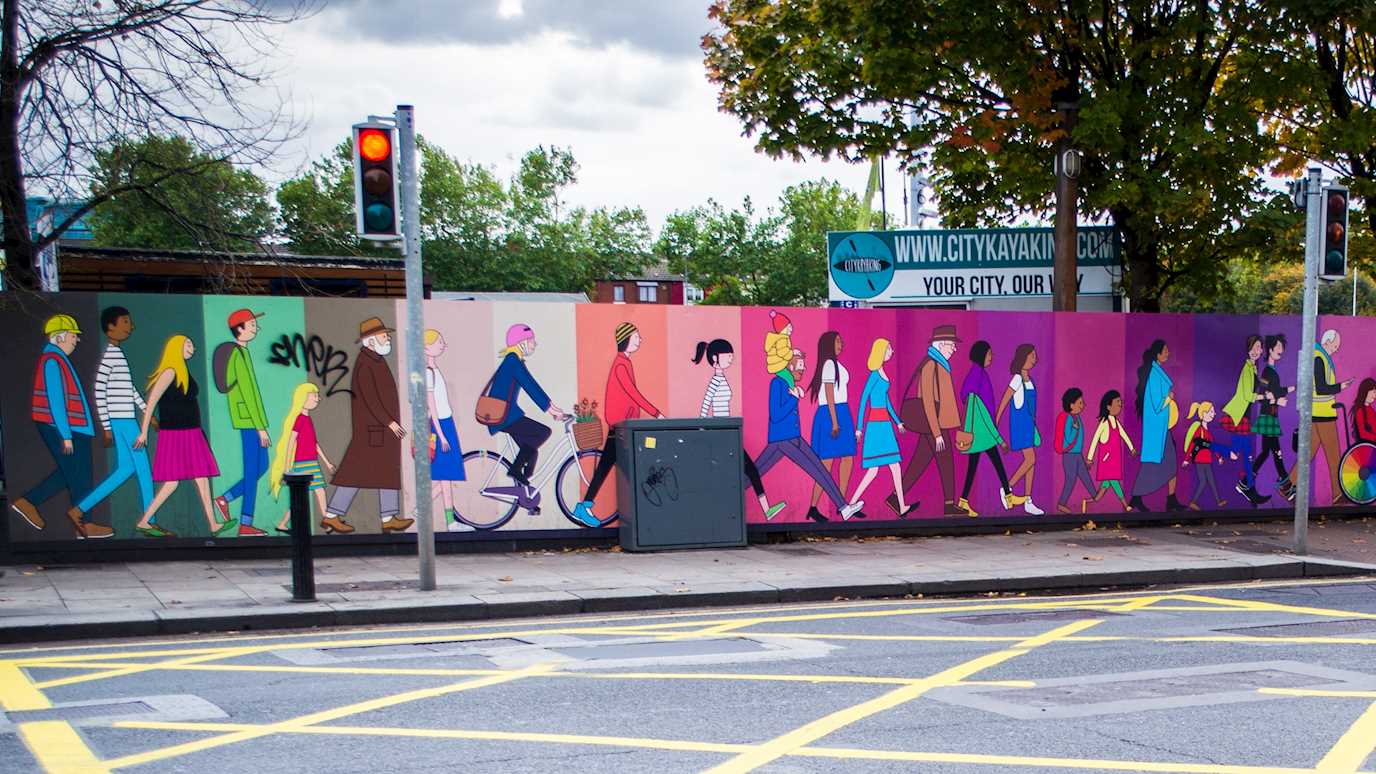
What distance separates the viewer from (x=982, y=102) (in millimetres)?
18953

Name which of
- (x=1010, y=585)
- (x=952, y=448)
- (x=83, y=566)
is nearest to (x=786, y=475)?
(x=952, y=448)

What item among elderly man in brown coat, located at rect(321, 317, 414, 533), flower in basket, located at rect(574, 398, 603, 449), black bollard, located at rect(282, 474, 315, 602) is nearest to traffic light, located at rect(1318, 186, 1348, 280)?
flower in basket, located at rect(574, 398, 603, 449)

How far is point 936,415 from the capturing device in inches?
609

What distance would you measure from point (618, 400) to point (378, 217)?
13.9ft

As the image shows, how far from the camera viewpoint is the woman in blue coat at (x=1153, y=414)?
16.5 metres

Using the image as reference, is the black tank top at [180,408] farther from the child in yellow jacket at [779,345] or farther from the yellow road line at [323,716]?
the child in yellow jacket at [779,345]

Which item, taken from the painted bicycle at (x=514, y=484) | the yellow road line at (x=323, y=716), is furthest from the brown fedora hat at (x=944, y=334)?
the yellow road line at (x=323, y=716)

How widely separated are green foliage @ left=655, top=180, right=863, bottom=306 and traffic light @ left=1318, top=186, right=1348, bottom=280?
75848mm

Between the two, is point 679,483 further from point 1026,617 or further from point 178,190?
point 178,190

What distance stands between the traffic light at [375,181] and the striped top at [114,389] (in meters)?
3.25

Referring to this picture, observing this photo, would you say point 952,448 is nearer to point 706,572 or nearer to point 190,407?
point 706,572

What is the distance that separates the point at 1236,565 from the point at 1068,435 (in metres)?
3.24

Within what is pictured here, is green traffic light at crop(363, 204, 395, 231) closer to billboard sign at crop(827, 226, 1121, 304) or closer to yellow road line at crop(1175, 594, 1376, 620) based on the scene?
yellow road line at crop(1175, 594, 1376, 620)

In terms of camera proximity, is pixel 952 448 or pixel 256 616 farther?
pixel 952 448
